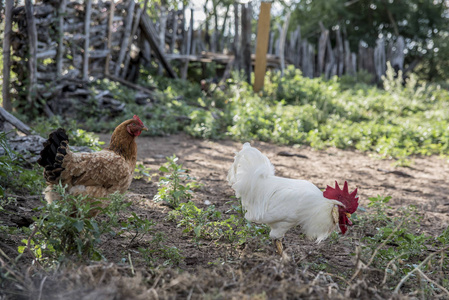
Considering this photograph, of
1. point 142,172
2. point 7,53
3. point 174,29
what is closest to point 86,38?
point 7,53

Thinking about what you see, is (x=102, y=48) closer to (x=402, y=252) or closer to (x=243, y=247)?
(x=243, y=247)

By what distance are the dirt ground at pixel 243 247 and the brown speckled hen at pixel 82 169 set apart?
14.6 inches

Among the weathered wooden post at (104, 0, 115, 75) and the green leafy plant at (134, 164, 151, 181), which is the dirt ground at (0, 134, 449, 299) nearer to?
the green leafy plant at (134, 164, 151, 181)

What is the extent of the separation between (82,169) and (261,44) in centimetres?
964

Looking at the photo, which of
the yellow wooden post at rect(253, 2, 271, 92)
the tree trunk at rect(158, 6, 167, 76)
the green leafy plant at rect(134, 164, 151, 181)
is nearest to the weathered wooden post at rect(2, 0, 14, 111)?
the green leafy plant at rect(134, 164, 151, 181)

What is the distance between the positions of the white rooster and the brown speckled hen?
107 centimetres

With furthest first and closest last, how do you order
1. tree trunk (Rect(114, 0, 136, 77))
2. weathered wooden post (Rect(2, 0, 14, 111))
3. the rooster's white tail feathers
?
1. tree trunk (Rect(114, 0, 136, 77))
2. weathered wooden post (Rect(2, 0, 14, 111))
3. the rooster's white tail feathers

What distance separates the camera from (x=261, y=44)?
1205cm

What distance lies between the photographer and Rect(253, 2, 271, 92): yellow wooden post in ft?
38.7

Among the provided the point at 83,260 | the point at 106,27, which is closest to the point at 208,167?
the point at 83,260

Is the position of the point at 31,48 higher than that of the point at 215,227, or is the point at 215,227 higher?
the point at 31,48

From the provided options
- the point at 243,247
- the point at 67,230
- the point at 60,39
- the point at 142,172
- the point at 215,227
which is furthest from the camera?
the point at 60,39

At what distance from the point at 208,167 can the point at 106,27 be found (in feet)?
21.5

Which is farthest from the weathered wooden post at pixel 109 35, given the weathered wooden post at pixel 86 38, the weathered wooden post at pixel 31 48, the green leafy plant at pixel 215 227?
the green leafy plant at pixel 215 227
